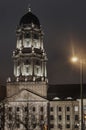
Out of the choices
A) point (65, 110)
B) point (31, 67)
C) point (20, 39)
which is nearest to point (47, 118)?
point (65, 110)

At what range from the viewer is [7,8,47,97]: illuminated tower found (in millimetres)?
134500

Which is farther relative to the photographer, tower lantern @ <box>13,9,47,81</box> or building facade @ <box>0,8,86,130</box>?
building facade @ <box>0,8,86,130</box>

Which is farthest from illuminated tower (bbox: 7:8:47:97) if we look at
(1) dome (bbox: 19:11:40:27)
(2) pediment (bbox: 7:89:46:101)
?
(2) pediment (bbox: 7:89:46:101)

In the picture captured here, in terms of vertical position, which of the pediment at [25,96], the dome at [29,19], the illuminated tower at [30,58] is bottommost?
the pediment at [25,96]

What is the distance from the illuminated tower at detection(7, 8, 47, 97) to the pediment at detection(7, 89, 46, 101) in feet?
4.02

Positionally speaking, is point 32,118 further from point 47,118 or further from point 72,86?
point 72,86

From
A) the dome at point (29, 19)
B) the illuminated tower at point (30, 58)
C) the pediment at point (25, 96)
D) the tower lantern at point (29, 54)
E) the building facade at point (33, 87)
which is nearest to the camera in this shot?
the tower lantern at point (29, 54)

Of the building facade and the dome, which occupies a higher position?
the dome

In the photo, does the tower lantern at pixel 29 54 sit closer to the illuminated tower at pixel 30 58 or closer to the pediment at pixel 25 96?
the illuminated tower at pixel 30 58

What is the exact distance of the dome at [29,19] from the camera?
13850 cm

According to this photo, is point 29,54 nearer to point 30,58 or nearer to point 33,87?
point 30,58

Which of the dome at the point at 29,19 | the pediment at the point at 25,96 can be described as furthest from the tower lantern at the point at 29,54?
the pediment at the point at 25,96

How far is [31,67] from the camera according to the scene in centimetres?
13388

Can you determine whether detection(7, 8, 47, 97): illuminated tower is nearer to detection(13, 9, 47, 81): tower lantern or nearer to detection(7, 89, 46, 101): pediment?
detection(13, 9, 47, 81): tower lantern
